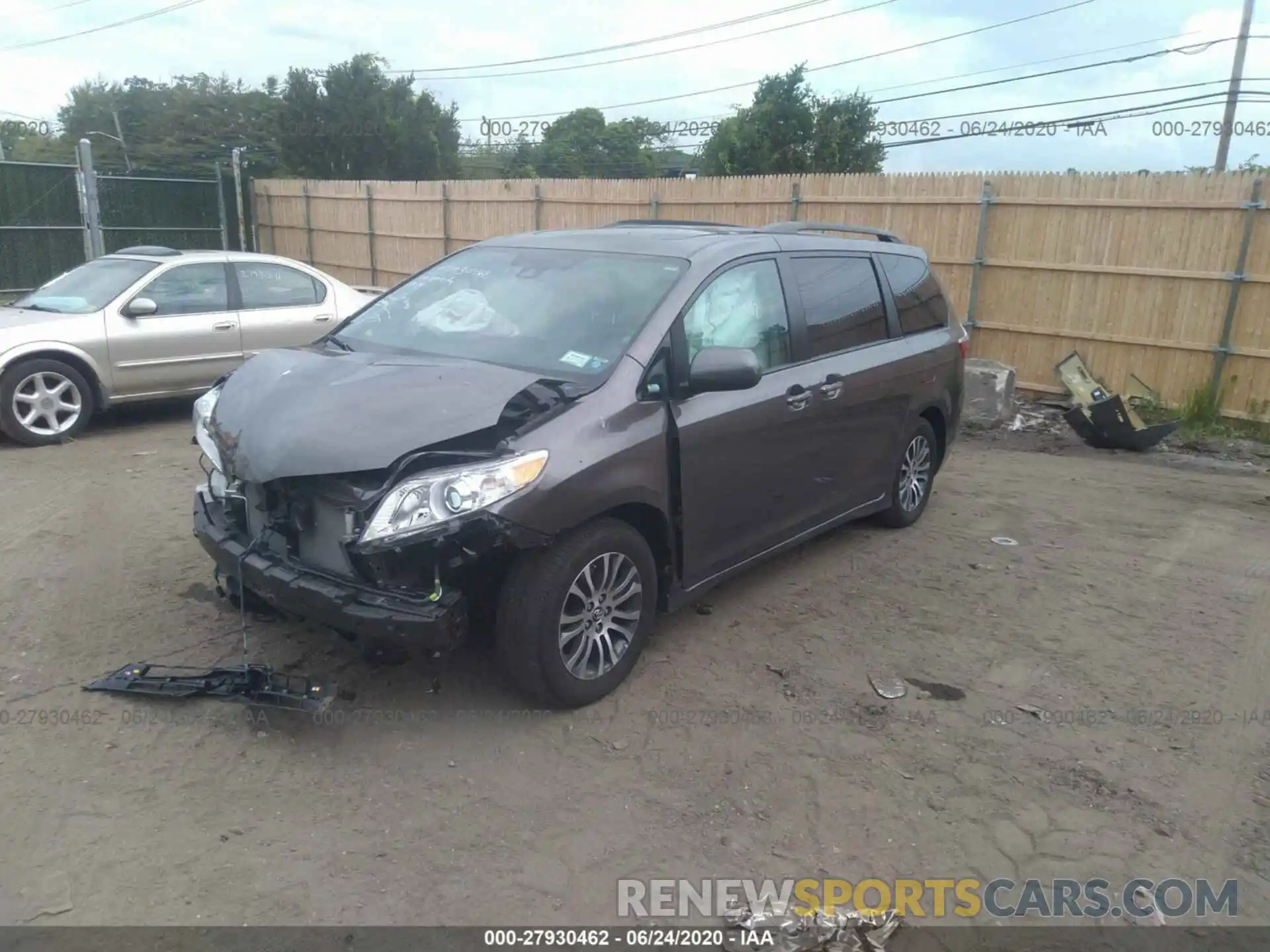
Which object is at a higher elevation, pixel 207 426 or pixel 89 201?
pixel 89 201

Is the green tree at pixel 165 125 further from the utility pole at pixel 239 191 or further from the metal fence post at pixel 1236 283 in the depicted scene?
the metal fence post at pixel 1236 283

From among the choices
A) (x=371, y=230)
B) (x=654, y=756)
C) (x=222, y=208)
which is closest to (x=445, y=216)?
(x=371, y=230)

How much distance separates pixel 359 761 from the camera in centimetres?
343

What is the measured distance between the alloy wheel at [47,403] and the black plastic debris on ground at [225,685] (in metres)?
4.56

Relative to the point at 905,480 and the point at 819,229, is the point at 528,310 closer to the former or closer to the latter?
the point at 819,229

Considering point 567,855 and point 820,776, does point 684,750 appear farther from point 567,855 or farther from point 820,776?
point 567,855

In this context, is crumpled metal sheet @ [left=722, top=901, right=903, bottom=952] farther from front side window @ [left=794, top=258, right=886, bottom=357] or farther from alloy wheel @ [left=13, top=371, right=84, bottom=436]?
alloy wheel @ [left=13, top=371, right=84, bottom=436]

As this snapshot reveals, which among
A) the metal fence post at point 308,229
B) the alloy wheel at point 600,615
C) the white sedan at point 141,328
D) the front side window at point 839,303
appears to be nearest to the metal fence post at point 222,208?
the metal fence post at point 308,229

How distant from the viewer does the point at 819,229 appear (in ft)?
18.6

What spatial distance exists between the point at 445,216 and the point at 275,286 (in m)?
8.03

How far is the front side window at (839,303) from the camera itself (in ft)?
16.1

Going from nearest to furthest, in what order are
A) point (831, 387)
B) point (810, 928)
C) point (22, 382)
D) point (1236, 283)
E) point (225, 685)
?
point (810, 928)
point (225, 685)
point (831, 387)
point (22, 382)
point (1236, 283)

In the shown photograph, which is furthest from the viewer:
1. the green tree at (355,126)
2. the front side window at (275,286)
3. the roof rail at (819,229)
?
the green tree at (355,126)

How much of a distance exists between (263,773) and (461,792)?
700 millimetres
